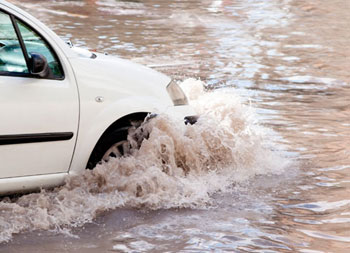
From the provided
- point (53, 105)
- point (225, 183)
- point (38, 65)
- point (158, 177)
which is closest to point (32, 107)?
point (53, 105)

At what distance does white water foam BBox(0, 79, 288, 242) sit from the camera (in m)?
6.12

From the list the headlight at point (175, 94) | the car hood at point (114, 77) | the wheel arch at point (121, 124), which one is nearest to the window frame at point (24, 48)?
the car hood at point (114, 77)

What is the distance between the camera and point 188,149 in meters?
7.14

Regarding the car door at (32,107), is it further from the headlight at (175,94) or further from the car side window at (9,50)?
the headlight at (175,94)

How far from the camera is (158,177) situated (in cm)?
678

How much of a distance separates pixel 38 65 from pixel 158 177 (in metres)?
1.44

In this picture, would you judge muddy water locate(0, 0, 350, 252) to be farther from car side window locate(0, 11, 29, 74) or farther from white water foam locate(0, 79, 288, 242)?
car side window locate(0, 11, 29, 74)

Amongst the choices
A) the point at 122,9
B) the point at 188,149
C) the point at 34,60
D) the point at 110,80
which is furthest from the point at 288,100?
the point at 122,9

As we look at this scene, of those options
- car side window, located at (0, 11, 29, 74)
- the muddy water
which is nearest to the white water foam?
the muddy water

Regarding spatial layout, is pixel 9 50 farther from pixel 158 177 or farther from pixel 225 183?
pixel 225 183

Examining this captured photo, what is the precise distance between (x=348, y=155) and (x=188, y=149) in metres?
2.03

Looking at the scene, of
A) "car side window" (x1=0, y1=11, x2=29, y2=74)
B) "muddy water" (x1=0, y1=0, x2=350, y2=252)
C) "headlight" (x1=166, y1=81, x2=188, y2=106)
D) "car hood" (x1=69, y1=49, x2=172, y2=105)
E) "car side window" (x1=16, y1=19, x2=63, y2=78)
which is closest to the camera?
"muddy water" (x1=0, y1=0, x2=350, y2=252)

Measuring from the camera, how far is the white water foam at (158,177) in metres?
6.12

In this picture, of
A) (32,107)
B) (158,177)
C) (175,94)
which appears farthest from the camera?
(175,94)
